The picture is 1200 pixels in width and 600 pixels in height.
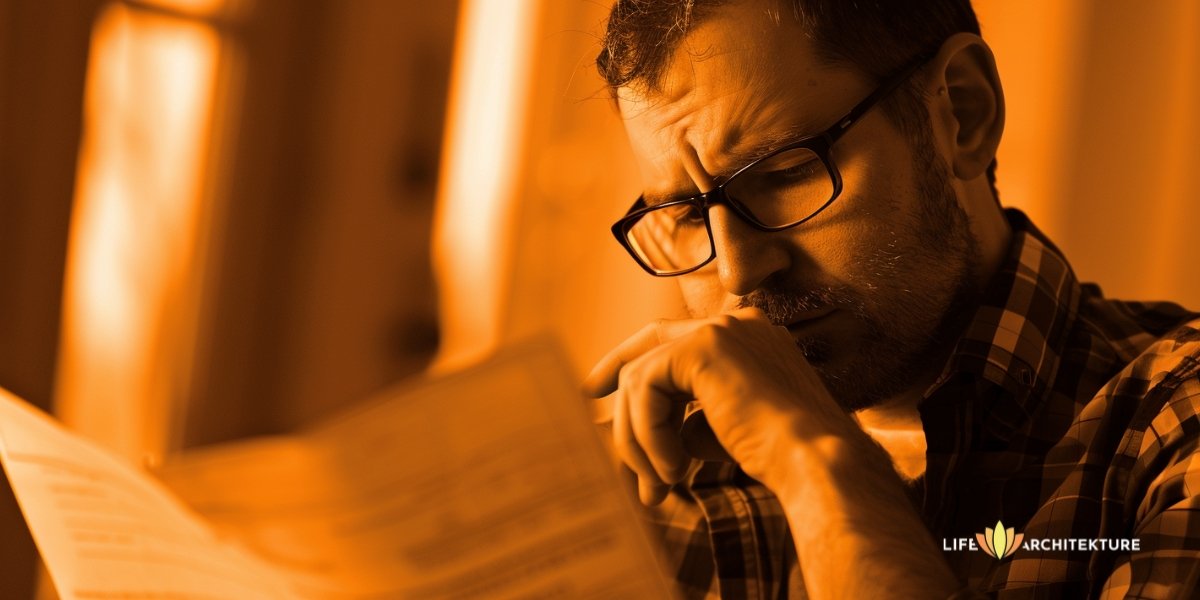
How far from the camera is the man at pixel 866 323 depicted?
2.55 ft

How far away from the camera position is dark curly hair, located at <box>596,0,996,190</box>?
1.03 metres

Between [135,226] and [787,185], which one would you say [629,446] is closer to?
[787,185]

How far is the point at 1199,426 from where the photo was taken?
763 millimetres

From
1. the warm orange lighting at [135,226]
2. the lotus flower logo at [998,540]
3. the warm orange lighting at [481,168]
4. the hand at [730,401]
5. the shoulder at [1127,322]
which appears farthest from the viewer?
the warm orange lighting at [481,168]

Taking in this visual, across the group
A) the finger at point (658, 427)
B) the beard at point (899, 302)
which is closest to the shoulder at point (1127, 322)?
the beard at point (899, 302)

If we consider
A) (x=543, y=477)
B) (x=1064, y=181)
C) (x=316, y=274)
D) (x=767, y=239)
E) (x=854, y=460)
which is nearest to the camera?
(x=543, y=477)

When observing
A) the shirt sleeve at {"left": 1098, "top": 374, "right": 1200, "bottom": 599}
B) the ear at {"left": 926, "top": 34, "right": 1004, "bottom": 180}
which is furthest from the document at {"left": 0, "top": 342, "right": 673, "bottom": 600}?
the ear at {"left": 926, "top": 34, "right": 1004, "bottom": 180}

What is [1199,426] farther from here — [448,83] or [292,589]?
[448,83]

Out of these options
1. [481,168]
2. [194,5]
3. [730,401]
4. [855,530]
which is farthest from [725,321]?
[481,168]

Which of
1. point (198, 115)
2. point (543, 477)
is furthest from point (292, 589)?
point (198, 115)

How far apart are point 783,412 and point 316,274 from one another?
213 cm

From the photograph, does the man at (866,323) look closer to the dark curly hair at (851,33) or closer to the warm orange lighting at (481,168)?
the dark curly hair at (851,33)

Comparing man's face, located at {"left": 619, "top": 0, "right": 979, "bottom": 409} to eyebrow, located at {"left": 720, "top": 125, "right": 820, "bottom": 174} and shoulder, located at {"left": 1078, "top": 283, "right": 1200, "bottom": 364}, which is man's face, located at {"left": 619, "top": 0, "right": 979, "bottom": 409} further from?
shoulder, located at {"left": 1078, "top": 283, "right": 1200, "bottom": 364}

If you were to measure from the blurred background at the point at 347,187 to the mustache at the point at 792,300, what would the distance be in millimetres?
386
